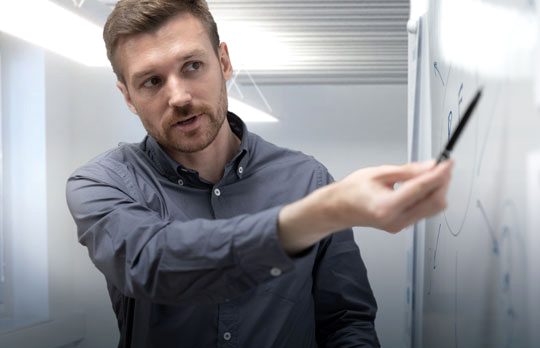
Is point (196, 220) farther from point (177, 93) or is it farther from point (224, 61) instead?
point (224, 61)

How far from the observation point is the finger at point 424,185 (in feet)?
2.27

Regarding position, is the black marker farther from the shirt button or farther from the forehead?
the forehead

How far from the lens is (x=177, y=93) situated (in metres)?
1.34

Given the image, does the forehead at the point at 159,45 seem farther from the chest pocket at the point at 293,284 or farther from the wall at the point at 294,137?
the wall at the point at 294,137

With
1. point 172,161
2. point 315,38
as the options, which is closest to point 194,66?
point 172,161

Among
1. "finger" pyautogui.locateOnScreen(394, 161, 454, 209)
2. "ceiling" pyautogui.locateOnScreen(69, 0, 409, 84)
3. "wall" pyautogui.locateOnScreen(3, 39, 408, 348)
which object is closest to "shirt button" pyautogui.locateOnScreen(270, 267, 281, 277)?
"finger" pyautogui.locateOnScreen(394, 161, 454, 209)

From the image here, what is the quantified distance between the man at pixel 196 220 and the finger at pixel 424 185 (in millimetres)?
200

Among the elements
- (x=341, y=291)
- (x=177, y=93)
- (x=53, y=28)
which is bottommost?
(x=341, y=291)

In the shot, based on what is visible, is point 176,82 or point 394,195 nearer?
point 394,195

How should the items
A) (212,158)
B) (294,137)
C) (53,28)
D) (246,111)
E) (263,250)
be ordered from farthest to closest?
1. (294,137)
2. (246,111)
3. (53,28)
4. (212,158)
5. (263,250)

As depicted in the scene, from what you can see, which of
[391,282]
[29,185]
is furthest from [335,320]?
[391,282]

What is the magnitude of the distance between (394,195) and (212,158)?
0.95m

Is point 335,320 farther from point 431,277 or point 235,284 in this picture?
point 235,284

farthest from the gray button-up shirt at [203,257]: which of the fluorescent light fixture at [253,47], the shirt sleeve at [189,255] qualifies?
the fluorescent light fixture at [253,47]
